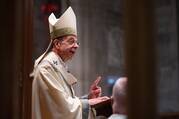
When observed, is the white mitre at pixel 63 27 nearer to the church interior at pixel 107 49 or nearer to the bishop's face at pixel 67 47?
the bishop's face at pixel 67 47

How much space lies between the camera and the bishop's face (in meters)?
4.60

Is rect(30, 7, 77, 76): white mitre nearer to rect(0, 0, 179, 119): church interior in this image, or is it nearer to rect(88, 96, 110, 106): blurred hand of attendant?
rect(0, 0, 179, 119): church interior

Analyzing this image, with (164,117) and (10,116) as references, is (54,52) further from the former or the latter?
(10,116)

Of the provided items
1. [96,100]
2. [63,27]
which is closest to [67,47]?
[63,27]

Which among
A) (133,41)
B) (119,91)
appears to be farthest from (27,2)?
(133,41)

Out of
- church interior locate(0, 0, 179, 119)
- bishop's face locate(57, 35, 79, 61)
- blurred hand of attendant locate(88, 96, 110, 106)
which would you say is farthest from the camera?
bishop's face locate(57, 35, 79, 61)

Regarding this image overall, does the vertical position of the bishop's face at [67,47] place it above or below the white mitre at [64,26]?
below

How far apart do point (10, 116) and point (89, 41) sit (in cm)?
667

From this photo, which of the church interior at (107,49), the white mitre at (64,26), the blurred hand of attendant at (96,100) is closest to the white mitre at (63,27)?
the white mitre at (64,26)

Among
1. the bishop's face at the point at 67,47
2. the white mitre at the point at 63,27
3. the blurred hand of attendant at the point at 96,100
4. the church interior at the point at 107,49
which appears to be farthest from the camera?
the white mitre at the point at 63,27

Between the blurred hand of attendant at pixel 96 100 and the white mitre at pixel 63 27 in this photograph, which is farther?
the white mitre at pixel 63 27

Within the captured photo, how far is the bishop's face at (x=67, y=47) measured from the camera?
15.1ft

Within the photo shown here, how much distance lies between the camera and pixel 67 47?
460 centimetres

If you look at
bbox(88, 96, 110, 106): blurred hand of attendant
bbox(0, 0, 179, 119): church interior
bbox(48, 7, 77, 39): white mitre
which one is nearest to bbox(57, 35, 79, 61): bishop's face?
bbox(48, 7, 77, 39): white mitre
